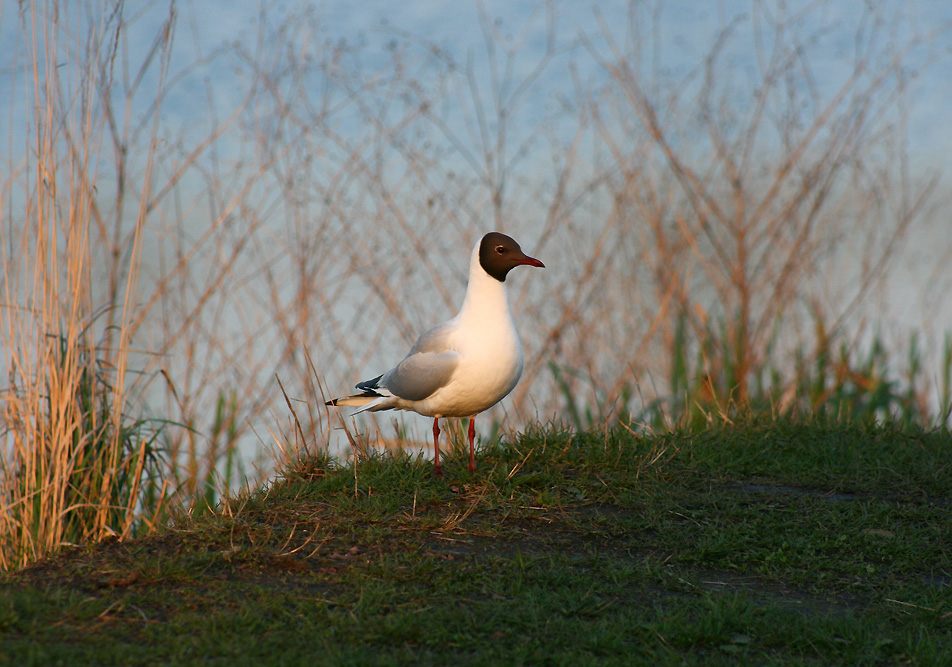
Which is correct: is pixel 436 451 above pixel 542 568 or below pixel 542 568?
above

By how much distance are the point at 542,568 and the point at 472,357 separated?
0.96 meters

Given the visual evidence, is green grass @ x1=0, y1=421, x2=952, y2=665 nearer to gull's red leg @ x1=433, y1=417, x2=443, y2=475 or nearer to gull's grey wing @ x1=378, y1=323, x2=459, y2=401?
gull's red leg @ x1=433, y1=417, x2=443, y2=475

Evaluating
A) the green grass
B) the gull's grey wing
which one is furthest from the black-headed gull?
the green grass

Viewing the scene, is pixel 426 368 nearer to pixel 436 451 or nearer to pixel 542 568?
pixel 436 451

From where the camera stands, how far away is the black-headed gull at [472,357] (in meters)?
3.73

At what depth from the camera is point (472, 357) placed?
12.2 feet

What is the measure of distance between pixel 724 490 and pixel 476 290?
142 cm

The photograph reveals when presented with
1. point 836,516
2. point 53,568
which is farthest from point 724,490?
point 53,568

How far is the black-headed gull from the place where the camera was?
3.73 metres

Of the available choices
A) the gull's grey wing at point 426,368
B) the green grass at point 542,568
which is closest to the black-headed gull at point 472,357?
the gull's grey wing at point 426,368

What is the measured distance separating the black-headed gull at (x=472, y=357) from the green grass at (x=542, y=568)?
31cm

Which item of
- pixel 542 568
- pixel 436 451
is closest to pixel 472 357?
pixel 436 451

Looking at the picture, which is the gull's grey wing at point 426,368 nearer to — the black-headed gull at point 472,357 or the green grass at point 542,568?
the black-headed gull at point 472,357

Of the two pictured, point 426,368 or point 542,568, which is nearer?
point 542,568
